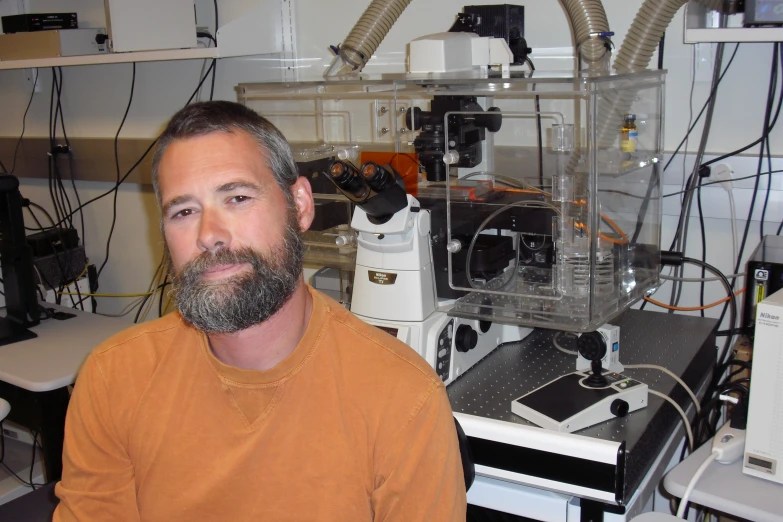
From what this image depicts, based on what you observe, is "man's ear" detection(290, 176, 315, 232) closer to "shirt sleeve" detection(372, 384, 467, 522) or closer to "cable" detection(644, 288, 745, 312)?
"shirt sleeve" detection(372, 384, 467, 522)

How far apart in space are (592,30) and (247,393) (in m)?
1.16

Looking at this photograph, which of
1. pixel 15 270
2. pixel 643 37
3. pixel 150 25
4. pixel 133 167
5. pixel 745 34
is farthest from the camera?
pixel 133 167

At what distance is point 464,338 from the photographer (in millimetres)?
1553

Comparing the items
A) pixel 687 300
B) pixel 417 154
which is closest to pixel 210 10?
pixel 417 154

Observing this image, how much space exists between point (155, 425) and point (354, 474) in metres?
0.33

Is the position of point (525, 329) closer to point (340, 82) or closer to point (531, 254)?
point (531, 254)

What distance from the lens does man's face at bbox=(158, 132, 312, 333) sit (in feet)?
3.67

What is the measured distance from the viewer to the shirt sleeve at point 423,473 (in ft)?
3.52

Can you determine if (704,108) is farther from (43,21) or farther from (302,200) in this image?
(43,21)

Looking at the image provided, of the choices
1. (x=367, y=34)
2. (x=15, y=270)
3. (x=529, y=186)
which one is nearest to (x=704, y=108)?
(x=529, y=186)

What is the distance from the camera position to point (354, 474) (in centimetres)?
112

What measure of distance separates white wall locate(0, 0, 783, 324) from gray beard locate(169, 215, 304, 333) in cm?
128

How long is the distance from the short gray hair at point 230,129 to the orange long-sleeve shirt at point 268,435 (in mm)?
231

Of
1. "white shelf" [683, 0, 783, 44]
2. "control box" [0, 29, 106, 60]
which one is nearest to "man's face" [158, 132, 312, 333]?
"white shelf" [683, 0, 783, 44]
